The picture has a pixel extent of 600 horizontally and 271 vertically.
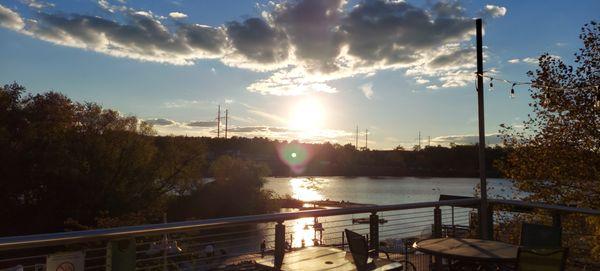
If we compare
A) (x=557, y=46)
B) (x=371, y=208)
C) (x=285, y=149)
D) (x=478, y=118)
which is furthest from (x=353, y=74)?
(x=285, y=149)

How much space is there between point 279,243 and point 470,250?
1573 mm

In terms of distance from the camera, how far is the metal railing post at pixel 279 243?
11.5ft

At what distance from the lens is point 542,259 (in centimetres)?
326

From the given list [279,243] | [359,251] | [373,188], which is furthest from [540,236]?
[373,188]

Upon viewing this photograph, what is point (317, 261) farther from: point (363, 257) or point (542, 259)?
point (542, 259)

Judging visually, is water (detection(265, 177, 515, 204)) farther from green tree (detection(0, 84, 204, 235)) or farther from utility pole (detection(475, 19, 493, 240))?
utility pole (detection(475, 19, 493, 240))

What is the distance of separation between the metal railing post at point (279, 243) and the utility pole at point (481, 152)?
3003 mm

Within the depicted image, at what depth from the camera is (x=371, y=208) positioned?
4.30 meters

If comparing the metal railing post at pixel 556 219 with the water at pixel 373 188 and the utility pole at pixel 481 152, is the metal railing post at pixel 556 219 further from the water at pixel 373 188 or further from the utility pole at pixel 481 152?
the water at pixel 373 188

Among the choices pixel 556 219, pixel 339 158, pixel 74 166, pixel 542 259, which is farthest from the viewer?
pixel 339 158

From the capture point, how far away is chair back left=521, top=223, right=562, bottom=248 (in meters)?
4.32

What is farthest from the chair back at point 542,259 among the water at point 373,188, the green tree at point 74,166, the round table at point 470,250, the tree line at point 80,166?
the water at point 373,188

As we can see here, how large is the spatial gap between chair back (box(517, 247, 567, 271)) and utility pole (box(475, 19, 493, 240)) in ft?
7.71

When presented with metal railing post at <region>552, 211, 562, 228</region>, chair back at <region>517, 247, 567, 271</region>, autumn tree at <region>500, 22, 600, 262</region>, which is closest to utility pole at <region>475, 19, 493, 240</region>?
metal railing post at <region>552, 211, 562, 228</region>
